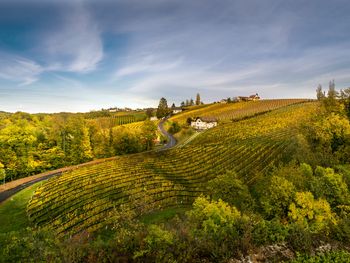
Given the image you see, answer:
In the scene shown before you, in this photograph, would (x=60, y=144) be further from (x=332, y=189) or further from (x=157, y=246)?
(x=157, y=246)

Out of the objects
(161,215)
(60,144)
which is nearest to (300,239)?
(161,215)

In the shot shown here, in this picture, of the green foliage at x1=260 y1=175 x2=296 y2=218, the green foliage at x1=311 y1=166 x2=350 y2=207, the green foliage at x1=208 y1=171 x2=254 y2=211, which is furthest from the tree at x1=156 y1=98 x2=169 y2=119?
the green foliage at x1=260 y1=175 x2=296 y2=218

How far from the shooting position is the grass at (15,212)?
2981 cm

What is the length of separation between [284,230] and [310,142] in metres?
40.3

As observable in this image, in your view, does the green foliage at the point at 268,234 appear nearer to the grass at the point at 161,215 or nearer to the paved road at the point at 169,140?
the grass at the point at 161,215

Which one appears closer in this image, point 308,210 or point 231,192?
point 308,210

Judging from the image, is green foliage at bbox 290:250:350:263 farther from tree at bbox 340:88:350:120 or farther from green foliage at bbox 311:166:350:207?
tree at bbox 340:88:350:120

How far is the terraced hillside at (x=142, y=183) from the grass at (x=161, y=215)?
115cm

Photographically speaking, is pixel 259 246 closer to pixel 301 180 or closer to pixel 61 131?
pixel 301 180

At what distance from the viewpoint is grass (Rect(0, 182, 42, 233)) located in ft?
97.8

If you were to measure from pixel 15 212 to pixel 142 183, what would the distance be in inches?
743

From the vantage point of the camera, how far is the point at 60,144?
69.7m

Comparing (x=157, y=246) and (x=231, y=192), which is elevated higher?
(x=157, y=246)

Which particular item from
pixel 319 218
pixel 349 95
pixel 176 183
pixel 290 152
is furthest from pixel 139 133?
pixel 319 218
